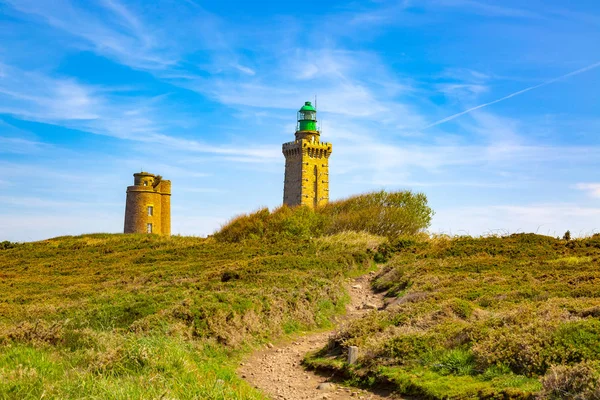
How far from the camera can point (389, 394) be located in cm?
1049

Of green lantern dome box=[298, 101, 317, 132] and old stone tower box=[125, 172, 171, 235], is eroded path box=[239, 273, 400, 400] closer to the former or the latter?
old stone tower box=[125, 172, 171, 235]

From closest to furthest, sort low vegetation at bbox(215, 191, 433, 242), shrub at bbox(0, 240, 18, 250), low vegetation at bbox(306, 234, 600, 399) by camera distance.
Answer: low vegetation at bbox(306, 234, 600, 399) < low vegetation at bbox(215, 191, 433, 242) < shrub at bbox(0, 240, 18, 250)

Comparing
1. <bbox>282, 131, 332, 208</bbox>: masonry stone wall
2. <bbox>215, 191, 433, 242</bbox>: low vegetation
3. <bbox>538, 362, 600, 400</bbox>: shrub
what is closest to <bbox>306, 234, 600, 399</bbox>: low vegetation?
<bbox>538, 362, 600, 400</bbox>: shrub

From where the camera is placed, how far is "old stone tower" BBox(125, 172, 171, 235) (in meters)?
51.8

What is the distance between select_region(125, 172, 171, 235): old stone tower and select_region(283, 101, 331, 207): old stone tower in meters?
14.3

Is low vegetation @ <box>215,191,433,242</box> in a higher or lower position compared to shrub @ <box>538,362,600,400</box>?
higher

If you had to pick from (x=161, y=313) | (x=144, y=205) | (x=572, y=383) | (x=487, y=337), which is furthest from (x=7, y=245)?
(x=572, y=383)

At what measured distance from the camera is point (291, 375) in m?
12.4

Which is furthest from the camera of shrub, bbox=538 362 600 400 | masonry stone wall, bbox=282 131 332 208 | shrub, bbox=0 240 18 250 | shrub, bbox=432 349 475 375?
masonry stone wall, bbox=282 131 332 208

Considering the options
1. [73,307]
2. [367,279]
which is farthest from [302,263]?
[73,307]

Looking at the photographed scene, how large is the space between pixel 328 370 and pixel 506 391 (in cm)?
427

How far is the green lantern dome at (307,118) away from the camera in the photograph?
61.8 meters

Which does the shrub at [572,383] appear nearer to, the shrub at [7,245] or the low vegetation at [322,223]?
the low vegetation at [322,223]

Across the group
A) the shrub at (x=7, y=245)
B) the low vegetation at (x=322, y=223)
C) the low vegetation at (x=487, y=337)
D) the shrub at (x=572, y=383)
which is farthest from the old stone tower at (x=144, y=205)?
the shrub at (x=572, y=383)
